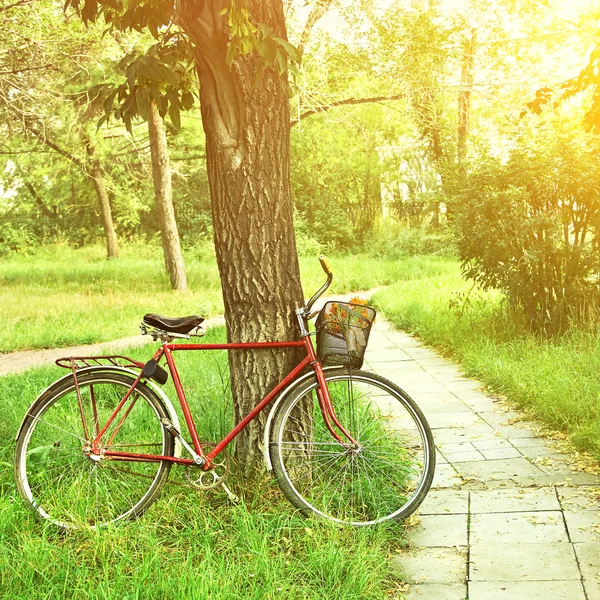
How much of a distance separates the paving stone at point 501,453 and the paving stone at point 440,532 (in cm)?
107

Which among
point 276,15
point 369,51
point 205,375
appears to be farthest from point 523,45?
point 276,15

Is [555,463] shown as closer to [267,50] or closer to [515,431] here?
[515,431]

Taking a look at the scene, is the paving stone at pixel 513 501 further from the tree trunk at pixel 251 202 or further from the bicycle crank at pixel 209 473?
the bicycle crank at pixel 209 473

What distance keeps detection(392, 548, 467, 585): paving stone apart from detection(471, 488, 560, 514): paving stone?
0.54 metres

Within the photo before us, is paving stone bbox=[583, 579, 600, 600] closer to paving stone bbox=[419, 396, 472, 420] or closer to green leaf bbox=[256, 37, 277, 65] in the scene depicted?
green leaf bbox=[256, 37, 277, 65]

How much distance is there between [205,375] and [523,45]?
12560mm

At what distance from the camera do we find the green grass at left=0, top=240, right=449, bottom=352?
12023mm

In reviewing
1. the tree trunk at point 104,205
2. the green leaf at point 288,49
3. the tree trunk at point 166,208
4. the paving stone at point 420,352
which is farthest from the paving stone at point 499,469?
the tree trunk at point 104,205

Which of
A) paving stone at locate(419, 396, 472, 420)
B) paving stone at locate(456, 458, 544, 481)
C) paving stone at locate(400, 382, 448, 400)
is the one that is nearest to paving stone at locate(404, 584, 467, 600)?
paving stone at locate(456, 458, 544, 481)

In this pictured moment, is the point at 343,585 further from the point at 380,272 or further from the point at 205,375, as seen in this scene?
the point at 380,272

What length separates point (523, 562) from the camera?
3.46m

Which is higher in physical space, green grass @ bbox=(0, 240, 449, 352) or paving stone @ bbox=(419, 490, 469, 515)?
paving stone @ bbox=(419, 490, 469, 515)

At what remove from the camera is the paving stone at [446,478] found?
4.58 metres

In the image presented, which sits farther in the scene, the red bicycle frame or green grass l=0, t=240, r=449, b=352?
green grass l=0, t=240, r=449, b=352
